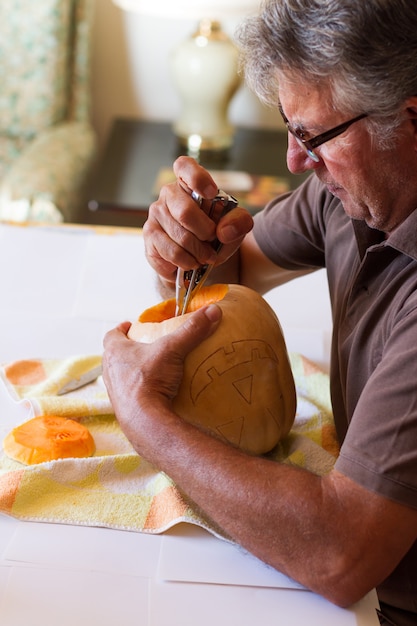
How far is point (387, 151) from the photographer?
102cm

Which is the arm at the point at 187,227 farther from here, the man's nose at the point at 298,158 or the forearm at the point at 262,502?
the forearm at the point at 262,502

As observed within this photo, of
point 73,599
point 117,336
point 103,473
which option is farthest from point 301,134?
point 73,599

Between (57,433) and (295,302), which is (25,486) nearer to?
(57,433)

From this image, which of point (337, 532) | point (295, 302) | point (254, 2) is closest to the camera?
point (337, 532)

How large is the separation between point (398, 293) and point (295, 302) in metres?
0.60

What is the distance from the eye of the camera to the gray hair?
915 millimetres

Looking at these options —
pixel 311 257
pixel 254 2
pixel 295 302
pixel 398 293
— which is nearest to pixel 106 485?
pixel 398 293

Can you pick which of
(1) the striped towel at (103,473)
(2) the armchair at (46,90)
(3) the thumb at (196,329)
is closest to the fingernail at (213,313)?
(3) the thumb at (196,329)

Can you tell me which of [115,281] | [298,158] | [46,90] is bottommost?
[46,90]

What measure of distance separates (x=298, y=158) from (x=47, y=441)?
1.65ft

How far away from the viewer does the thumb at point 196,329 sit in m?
1.07

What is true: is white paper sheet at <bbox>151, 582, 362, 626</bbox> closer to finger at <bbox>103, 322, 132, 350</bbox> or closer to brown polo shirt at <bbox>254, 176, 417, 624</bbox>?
brown polo shirt at <bbox>254, 176, 417, 624</bbox>

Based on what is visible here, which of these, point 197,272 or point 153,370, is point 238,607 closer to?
point 153,370

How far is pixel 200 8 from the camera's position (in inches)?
98.7
